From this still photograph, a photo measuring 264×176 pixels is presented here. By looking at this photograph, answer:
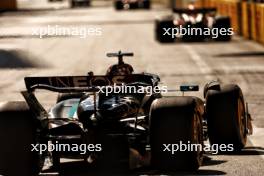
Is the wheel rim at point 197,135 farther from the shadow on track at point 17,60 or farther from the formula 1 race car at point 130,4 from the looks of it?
the formula 1 race car at point 130,4

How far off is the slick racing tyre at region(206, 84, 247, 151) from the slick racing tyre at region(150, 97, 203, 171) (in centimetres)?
123

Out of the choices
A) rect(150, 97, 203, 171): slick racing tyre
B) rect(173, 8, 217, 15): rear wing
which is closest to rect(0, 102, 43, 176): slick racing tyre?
rect(150, 97, 203, 171): slick racing tyre

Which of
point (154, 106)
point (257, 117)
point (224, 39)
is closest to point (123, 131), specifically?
point (154, 106)

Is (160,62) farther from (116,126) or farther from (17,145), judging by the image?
(17,145)

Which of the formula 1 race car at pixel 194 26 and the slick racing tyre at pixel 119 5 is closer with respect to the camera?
the formula 1 race car at pixel 194 26

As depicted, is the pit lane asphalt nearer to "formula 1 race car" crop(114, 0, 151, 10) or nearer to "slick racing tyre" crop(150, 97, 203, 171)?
"slick racing tyre" crop(150, 97, 203, 171)

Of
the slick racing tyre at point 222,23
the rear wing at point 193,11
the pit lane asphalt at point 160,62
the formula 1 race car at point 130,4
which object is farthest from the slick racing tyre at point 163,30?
the formula 1 race car at point 130,4

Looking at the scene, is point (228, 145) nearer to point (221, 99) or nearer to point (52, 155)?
point (221, 99)

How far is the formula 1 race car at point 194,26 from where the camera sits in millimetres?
34531

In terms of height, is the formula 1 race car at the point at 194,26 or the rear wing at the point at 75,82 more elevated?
the rear wing at the point at 75,82

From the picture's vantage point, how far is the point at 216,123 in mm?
11422

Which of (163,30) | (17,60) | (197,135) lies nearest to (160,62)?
(17,60)

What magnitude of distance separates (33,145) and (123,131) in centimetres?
97

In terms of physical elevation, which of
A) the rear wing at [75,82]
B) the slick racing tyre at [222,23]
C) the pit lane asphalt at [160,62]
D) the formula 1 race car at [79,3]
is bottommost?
the pit lane asphalt at [160,62]
